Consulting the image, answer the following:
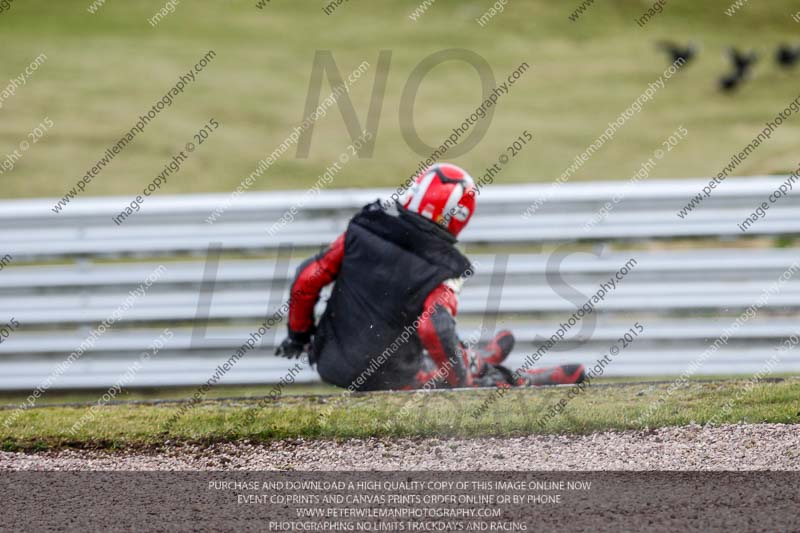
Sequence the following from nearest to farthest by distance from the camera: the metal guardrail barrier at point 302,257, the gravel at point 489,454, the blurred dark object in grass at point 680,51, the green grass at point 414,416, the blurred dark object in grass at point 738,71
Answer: the gravel at point 489,454
the green grass at point 414,416
the metal guardrail barrier at point 302,257
the blurred dark object in grass at point 738,71
the blurred dark object in grass at point 680,51

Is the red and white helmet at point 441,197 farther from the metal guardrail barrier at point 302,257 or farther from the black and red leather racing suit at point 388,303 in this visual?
the metal guardrail barrier at point 302,257

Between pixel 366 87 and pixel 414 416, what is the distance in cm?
1079

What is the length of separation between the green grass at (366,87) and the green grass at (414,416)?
6.48 metres

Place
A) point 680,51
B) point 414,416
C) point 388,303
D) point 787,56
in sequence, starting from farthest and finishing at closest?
point 680,51, point 787,56, point 388,303, point 414,416

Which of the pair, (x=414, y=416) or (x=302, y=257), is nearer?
(x=414, y=416)

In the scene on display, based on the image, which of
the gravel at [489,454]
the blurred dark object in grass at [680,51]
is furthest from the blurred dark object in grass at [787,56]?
the gravel at [489,454]

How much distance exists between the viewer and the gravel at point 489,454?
4.54 m

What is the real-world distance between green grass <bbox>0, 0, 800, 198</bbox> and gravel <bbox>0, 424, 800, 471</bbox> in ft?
22.8

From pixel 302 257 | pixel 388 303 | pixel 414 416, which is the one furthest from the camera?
pixel 302 257

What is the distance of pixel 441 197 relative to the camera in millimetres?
5543

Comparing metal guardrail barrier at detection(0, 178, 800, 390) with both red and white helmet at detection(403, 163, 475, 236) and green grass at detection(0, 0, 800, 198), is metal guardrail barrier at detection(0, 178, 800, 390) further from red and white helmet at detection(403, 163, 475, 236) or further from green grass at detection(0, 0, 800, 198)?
green grass at detection(0, 0, 800, 198)

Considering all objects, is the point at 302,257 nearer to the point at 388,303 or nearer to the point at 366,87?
the point at 388,303

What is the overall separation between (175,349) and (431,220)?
241 centimetres

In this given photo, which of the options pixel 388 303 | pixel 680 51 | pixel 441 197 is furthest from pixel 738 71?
pixel 388 303
